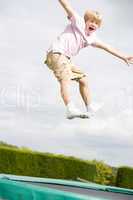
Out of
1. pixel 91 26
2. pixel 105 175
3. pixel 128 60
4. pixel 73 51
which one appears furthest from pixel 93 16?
pixel 105 175

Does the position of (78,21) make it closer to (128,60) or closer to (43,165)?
(128,60)

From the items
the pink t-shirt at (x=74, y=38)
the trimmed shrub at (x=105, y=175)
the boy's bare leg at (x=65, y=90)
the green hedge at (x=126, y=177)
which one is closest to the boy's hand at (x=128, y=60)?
the pink t-shirt at (x=74, y=38)

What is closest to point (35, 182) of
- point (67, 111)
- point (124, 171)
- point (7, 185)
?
point (7, 185)

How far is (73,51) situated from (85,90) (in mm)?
453

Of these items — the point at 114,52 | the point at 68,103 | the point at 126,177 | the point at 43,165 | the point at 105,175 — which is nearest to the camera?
the point at 68,103

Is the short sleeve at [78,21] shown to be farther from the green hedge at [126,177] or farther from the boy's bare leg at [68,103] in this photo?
the green hedge at [126,177]

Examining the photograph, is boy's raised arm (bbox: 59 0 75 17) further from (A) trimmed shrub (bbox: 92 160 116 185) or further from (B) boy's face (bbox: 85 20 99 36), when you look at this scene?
(A) trimmed shrub (bbox: 92 160 116 185)

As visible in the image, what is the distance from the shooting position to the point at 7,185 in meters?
2.41

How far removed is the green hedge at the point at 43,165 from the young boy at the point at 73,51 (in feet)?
24.6

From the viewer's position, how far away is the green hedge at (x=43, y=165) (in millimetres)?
12656

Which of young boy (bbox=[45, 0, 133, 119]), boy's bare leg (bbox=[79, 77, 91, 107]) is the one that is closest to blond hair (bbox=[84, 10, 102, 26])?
young boy (bbox=[45, 0, 133, 119])

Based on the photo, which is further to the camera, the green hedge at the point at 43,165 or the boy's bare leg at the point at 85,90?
the green hedge at the point at 43,165

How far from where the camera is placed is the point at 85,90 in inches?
205

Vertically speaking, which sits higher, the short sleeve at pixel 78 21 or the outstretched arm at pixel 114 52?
the short sleeve at pixel 78 21
